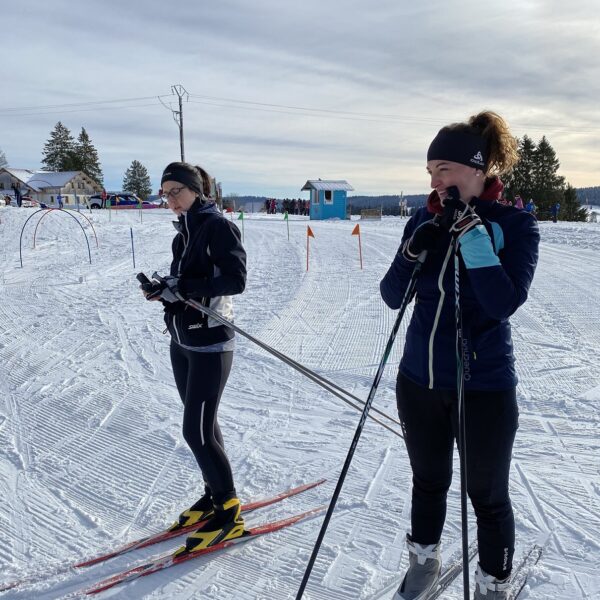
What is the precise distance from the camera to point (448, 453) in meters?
2.03

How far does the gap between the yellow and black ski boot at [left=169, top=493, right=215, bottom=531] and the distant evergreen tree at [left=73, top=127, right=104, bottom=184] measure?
61903 millimetres

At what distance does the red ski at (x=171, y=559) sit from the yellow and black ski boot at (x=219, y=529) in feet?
0.08

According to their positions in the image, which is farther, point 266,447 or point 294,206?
point 294,206

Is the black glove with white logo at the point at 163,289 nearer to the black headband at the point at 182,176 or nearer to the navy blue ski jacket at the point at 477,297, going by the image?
the black headband at the point at 182,176

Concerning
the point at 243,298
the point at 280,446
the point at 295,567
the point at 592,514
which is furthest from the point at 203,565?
the point at 243,298

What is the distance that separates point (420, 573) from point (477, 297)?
1278mm

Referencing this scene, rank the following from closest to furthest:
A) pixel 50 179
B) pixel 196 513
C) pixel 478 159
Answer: pixel 478 159
pixel 196 513
pixel 50 179

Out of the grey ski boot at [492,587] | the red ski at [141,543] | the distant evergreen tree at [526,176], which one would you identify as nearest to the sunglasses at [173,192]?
the red ski at [141,543]

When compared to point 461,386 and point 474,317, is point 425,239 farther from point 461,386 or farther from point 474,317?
point 461,386

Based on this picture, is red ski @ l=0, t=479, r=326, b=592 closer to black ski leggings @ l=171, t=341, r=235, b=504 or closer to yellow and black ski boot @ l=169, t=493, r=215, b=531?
yellow and black ski boot @ l=169, t=493, r=215, b=531

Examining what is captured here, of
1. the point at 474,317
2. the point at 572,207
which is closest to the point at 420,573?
the point at 474,317

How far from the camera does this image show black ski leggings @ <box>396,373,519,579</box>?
184 cm

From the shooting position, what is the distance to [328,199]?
29.9 m

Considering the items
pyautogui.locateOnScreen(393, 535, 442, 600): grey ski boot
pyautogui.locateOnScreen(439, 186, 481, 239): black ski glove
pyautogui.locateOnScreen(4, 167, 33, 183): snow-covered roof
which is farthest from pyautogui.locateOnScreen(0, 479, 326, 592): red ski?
pyautogui.locateOnScreen(4, 167, 33, 183): snow-covered roof
